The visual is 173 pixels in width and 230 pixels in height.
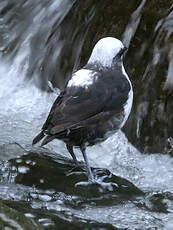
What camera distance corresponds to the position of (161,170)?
233 inches

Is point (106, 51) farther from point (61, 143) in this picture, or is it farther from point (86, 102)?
point (61, 143)

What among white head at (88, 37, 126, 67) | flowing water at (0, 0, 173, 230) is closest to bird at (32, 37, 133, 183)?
white head at (88, 37, 126, 67)

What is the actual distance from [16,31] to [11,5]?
1.89 feet

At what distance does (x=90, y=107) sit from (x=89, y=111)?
0.03 m

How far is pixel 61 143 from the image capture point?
6.29 metres

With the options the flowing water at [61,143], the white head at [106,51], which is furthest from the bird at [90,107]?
the flowing water at [61,143]

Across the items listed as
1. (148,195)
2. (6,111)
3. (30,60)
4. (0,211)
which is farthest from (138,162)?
(0,211)

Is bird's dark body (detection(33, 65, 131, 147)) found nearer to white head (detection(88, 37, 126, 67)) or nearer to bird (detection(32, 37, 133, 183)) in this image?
bird (detection(32, 37, 133, 183))

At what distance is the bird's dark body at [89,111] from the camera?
482cm

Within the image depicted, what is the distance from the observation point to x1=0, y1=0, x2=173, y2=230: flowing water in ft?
14.6

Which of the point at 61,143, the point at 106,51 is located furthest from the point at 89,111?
the point at 61,143

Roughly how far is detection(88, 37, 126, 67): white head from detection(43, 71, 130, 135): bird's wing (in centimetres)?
18

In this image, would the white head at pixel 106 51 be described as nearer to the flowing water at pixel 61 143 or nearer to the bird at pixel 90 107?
the bird at pixel 90 107

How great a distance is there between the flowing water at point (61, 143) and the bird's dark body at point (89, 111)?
28 centimetres
